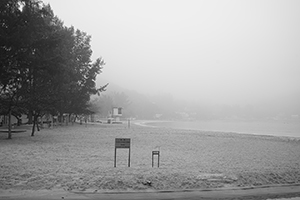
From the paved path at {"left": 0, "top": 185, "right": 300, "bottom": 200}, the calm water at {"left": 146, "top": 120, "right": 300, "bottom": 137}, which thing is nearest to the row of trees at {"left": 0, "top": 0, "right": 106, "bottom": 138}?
the paved path at {"left": 0, "top": 185, "right": 300, "bottom": 200}

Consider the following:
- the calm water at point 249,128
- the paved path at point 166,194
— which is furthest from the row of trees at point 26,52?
the calm water at point 249,128

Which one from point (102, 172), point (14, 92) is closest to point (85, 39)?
point (14, 92)

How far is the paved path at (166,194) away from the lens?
6.46 meters

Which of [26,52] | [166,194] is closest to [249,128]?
[26,52]

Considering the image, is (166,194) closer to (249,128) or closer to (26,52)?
(26,52)

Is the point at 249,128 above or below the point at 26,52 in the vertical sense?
below

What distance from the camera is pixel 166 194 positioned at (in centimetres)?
696

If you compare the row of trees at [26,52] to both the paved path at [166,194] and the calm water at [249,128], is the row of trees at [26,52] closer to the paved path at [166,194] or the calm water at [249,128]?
the paved path at [166,194]

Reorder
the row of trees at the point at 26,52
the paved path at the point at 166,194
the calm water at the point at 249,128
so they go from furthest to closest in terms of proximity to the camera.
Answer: the calm water at the point at 249,128 → the row of trees at the point at 26,52 → the paved path at the point at 166,194

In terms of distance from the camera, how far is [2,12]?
1688 cm

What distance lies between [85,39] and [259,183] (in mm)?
42153

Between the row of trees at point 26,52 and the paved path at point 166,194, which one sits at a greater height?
the row of trees at point 26,52

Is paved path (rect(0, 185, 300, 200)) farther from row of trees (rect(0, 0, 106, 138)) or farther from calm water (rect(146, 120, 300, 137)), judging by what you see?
calm water (rect(146, 120, 300, 137))

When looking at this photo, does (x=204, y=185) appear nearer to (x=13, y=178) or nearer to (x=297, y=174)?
(x=297, y=174)
